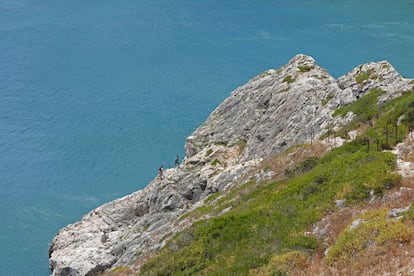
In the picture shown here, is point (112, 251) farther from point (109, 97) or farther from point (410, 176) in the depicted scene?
point (109, 97)

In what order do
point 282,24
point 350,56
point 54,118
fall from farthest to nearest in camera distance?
point 282,24 → point 350,56 → point 54,118

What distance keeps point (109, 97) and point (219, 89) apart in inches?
777

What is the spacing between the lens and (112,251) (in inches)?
1598

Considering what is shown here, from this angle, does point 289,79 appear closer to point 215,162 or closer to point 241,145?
point 241,145

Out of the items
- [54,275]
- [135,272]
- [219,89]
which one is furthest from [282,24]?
[135,272]

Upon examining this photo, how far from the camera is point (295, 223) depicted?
19609 millimetres

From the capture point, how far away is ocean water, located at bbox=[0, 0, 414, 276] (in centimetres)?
6975

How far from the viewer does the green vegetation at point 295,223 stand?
55.2 ft

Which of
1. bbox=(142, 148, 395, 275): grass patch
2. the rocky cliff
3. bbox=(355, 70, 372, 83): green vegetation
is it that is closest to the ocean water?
the rocky cliff

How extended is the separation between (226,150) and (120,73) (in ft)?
192

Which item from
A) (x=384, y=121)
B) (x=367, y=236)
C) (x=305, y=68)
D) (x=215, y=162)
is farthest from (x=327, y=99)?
(x=367, y=236)

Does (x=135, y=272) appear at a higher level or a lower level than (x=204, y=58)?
lower

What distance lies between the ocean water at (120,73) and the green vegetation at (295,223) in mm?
35437

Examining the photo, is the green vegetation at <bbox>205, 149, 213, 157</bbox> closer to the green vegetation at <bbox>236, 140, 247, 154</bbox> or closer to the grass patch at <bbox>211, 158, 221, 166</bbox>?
the grass patch at <bbox>211, 158, 221, 166</bbox>
